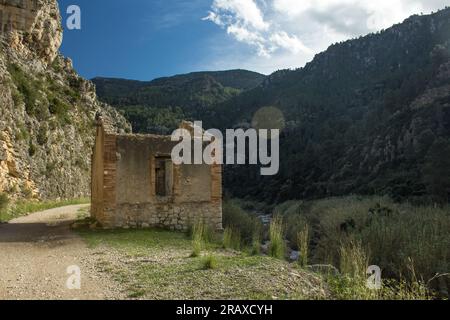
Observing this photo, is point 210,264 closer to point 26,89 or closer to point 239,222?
point 239,222

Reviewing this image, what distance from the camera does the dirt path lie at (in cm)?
586

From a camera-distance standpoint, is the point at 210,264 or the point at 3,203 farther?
the point at 3,203

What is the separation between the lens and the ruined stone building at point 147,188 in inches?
488

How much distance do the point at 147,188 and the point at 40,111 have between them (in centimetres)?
2116

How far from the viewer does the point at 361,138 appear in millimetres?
52562

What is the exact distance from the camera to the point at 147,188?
1272cm

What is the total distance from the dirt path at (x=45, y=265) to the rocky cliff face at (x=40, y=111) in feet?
34.7

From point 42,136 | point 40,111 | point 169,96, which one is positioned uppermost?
point 169,96

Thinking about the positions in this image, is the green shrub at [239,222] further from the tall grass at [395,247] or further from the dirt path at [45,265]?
the dirt path at [45,265]

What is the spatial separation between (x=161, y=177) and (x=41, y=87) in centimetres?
2324

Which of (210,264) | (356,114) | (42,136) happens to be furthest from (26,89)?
(356,114)

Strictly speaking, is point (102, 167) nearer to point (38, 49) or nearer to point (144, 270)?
point (144, 270)

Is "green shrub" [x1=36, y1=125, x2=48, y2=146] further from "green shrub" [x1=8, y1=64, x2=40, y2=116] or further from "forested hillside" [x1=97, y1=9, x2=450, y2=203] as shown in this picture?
"forested hillside" [x1=97, y1=9, x2=450, y2=203]
